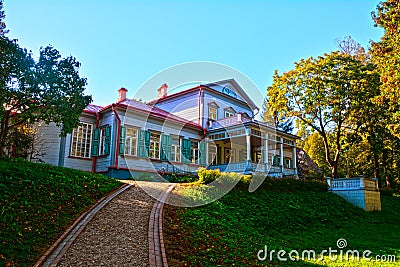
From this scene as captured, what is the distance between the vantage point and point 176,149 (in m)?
21.8

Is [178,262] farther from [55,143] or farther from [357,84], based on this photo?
[357,84]

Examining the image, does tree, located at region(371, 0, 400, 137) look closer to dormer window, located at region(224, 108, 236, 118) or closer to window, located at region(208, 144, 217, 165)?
window, located at region(208, 144, 217, 165)

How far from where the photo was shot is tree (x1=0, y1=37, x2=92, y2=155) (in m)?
11.8

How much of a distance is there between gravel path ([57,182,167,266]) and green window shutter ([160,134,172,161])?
9615 millimetres

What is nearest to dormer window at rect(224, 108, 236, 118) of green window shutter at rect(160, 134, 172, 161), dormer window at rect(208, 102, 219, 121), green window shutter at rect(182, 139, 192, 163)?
dormer window at rect(208, 102, 219, 121)

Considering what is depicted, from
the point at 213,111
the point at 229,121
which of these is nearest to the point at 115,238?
the point at 229,121

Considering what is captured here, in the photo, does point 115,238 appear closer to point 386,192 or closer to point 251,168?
point 251,168

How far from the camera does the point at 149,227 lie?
834 cm

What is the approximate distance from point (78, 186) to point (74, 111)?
402 cm

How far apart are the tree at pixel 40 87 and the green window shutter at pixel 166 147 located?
7.07 meters

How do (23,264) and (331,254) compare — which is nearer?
(23,264)

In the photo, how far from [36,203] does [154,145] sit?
1215 cm

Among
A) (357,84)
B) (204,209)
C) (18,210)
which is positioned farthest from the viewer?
(357,84)

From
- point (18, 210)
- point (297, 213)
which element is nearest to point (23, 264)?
point (18, 210)
